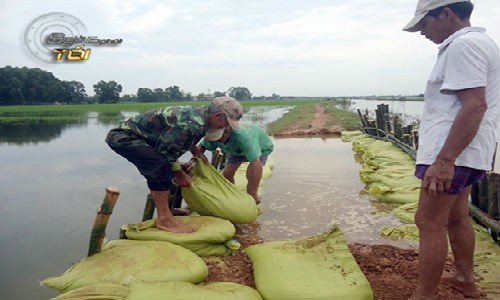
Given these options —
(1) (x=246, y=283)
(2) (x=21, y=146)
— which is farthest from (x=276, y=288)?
(2) (x=21, y=146)

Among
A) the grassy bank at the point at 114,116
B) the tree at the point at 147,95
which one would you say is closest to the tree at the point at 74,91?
the tree at the point at 147,95

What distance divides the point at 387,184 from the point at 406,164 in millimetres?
1205

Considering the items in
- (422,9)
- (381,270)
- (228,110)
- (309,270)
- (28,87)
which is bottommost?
(381,270)

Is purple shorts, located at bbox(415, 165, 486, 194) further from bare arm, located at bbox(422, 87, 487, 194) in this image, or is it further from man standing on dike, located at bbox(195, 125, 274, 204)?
man standing on dike, located at bbox(195, 125, 274, 204)

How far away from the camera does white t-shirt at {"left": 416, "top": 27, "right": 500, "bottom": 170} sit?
1441 millimetres

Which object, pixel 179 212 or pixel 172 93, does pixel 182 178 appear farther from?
pixel 172 93

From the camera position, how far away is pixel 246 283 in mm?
2123

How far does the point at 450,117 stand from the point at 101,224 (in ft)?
5.96

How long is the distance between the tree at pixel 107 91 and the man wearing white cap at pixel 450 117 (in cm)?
6024

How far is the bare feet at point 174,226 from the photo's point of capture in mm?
2479

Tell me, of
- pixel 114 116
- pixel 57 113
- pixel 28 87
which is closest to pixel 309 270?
pixel 114 116

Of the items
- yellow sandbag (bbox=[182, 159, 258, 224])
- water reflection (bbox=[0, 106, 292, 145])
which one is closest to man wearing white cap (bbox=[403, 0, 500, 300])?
yellow sandbag (bbox=[182, 159, 258, 224])

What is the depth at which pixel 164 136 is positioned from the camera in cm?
A: 240

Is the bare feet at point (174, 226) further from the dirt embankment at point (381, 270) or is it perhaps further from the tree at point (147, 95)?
the tree at point (147, 95)
